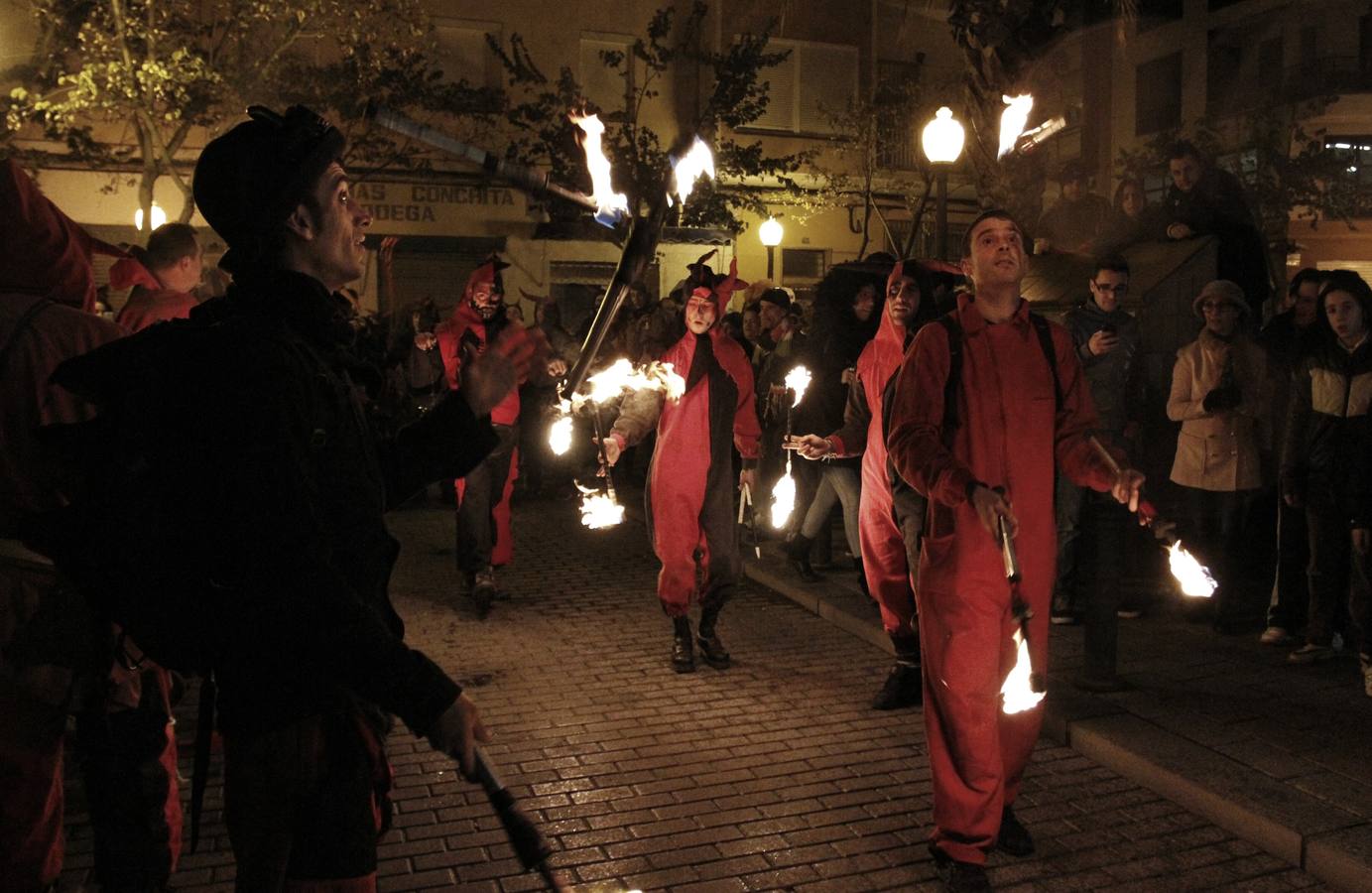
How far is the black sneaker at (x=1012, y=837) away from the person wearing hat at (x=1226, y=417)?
11.9 feet

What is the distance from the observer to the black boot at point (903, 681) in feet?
22.0

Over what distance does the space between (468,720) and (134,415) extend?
856 mm

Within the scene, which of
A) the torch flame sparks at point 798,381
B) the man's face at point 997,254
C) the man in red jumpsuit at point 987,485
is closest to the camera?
the man in red jumpsuit at point 987,485

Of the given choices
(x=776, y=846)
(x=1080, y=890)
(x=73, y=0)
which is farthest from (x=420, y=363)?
(x=73, y=0)

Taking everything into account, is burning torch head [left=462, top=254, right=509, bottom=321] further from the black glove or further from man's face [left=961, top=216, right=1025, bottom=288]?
man's face [left=961, top=216, right=1025, bottom=288]

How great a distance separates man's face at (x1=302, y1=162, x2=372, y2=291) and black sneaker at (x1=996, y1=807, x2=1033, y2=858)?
11.0ft

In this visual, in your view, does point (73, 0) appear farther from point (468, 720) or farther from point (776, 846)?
point (468, 720)

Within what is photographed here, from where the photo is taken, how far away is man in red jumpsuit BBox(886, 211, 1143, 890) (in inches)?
174

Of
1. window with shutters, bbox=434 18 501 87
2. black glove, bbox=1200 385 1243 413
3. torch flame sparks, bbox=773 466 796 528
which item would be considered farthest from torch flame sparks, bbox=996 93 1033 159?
window with shutters, bbox=434 18 501 87

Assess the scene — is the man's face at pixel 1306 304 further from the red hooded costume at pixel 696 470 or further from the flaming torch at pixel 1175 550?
the flaming torch at pixel 1175 550

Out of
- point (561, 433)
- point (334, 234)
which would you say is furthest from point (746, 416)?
point (334, 234)

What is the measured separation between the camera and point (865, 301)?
30.2ft

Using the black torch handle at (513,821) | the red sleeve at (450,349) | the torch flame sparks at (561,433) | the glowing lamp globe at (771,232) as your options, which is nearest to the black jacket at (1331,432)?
the torch flame sparks at (561,433)

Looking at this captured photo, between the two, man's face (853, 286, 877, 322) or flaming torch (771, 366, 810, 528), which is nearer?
man's face (853, 286, 877, 322)
